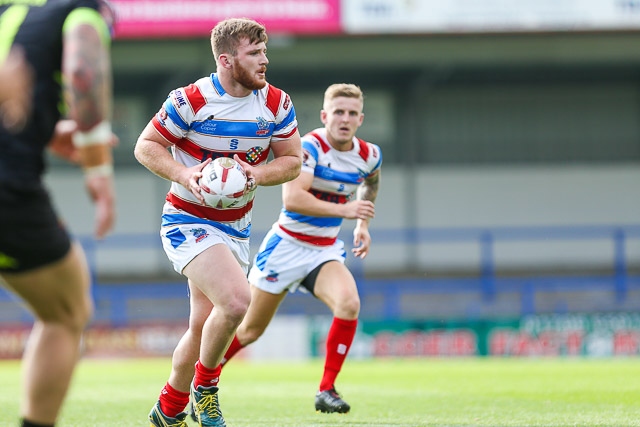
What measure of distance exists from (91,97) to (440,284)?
18.6 metres

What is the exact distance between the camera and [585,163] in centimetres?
2441

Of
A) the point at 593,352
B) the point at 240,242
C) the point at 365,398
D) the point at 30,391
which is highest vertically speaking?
the point at 240,242

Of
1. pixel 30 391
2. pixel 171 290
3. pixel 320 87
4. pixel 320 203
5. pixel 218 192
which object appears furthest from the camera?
pixel 320 87

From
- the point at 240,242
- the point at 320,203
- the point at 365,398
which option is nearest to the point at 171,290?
the point at 365,398

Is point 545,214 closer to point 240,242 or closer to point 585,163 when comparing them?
point 585,163

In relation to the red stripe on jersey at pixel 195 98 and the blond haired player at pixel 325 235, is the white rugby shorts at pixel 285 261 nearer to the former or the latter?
the blond haired player at pixel 325 235

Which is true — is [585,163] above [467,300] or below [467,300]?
above

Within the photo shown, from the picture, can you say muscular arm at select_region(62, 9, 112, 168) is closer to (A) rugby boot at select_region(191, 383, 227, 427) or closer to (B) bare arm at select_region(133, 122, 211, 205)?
(B) bare arm at select_region(133, 122, 211, 205)

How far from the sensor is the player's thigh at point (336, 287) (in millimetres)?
7859

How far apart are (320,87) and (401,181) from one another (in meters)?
2.76

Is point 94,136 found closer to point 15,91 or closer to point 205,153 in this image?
point 15,91

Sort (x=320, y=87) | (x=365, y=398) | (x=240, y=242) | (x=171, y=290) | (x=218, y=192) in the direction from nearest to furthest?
(x=218, y=192) → (x=240, y=242) → (x=365, y=398) → (x=171, y=290) → (x=320, y=87)

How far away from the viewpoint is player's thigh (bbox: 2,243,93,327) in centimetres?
384

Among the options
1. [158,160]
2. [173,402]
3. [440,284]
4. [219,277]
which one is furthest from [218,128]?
[440,284]
